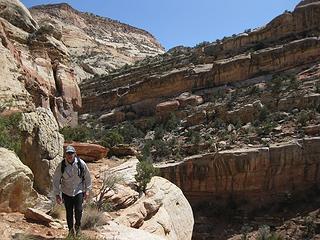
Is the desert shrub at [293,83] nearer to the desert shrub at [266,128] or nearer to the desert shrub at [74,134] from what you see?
the desert shrub at [266,128]

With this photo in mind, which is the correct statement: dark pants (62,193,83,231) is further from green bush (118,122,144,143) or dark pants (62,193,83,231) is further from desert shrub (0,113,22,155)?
green bush (118,122,144,143)

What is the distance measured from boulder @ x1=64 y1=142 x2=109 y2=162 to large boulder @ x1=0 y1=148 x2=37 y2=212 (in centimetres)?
560

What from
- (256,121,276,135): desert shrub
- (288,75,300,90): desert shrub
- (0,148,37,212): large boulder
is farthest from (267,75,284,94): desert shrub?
(0,148,37,212): large boulder

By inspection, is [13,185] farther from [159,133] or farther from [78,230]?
[159,133]

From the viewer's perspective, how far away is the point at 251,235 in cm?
2212

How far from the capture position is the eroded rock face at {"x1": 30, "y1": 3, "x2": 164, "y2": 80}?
2699 inches

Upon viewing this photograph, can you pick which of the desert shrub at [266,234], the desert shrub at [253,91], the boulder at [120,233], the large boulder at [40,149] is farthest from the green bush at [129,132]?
the boulder at [120,233]

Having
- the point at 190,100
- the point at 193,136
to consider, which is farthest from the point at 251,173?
the point at 190,100

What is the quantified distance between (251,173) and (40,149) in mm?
17696

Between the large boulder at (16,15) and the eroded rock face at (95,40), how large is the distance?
140ft

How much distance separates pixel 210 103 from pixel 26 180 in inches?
1204

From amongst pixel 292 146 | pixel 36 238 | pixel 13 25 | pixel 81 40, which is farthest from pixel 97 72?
pixel 36 238

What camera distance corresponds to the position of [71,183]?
262 inches

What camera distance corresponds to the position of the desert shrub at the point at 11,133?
8.80 meters
